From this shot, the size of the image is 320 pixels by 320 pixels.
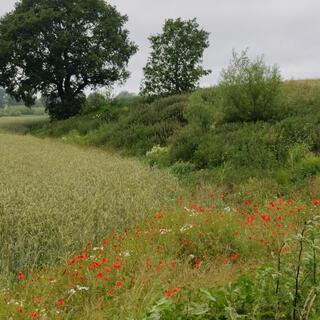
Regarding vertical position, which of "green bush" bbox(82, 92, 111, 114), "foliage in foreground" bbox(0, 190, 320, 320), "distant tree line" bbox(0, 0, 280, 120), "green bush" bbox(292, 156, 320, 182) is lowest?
"foliage in foreground" bbox(0, 190, 320, 320)

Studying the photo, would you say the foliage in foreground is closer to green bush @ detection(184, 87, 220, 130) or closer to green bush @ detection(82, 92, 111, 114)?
green bush @ detection(184, 87, 220, 130)

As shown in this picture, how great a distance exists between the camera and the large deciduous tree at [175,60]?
20094 millimetres

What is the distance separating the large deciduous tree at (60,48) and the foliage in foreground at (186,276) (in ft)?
75.2

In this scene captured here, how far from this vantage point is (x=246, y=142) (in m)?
8.50

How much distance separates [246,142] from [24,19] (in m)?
24.2

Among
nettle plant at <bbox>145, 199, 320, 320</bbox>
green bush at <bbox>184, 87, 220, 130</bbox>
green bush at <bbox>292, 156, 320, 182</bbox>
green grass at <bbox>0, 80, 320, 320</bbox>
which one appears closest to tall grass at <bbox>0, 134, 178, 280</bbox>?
green grass at <bbox>0, 80, 320, 320</bbox>

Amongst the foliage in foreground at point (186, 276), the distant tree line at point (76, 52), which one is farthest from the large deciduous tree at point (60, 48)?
the foliage in foreground at point (186, 276)

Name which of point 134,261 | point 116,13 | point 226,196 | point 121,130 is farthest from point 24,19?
point 134,261

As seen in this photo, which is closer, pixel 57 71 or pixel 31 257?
pixel 31 257

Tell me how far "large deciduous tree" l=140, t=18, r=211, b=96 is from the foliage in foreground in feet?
54.3

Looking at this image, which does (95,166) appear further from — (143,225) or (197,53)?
(197,53)

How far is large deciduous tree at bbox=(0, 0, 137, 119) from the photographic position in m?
24.7

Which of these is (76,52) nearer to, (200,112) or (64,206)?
(200,112)

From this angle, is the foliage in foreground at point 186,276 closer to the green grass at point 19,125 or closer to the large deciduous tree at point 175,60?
the large deciduous tree at point 175,60
